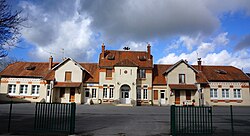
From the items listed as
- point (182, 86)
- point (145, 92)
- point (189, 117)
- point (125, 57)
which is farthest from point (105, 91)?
point (189, 117)

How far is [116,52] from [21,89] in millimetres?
17109

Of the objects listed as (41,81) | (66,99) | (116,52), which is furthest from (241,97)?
(41,81)

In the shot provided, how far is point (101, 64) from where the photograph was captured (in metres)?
33.7

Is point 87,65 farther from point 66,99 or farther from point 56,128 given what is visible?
point 56,128

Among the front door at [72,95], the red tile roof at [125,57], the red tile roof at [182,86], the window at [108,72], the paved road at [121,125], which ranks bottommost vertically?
the paved road at [121,125]

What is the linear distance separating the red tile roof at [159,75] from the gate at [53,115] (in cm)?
2618

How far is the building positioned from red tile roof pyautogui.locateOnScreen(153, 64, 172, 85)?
163 mm

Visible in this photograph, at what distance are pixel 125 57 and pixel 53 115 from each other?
28.1 metres

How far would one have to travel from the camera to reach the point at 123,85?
32906 millimetres

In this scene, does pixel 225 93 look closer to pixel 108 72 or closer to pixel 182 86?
pixel 182 86

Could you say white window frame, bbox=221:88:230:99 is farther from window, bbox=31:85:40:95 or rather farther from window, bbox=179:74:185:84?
window, bbox=31:85:40:95

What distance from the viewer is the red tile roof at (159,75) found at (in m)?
33.8

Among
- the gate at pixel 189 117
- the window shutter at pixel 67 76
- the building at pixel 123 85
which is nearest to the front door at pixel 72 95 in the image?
the building at pixel 123 85

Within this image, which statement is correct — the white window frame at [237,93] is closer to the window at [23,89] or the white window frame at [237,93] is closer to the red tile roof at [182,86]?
the red tile roof at [182,86]
